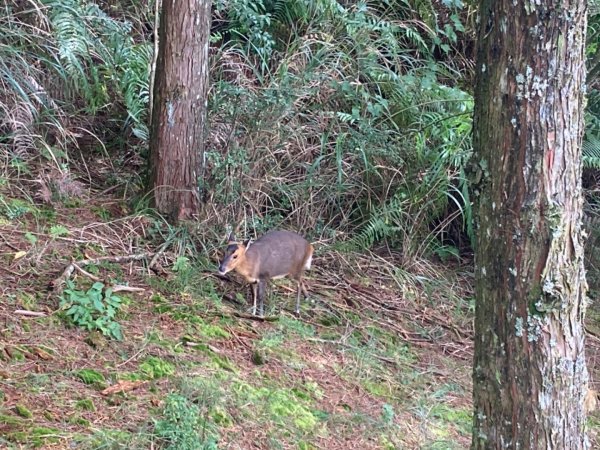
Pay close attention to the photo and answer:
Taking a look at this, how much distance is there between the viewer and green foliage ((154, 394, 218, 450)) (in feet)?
10.3

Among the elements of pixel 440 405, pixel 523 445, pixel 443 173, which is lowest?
pixel 440 405

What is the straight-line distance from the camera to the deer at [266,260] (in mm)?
4875

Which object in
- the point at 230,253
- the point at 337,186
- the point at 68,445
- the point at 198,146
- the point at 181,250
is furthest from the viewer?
the point at 337,186

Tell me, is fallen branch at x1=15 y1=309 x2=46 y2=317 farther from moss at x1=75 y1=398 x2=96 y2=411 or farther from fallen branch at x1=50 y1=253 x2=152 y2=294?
moss at x1=75 y1=398 x2=96 y2=411

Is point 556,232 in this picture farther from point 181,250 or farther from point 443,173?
point 443,173

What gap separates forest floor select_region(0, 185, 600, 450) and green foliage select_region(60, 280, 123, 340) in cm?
3

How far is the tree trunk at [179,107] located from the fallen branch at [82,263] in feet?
2.16

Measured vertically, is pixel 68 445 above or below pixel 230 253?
below

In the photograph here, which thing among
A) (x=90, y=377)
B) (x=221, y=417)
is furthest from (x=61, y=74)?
(x=221, y=417)

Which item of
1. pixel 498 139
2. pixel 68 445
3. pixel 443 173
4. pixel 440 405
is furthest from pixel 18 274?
pixel 443 173

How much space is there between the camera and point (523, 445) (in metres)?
2.66

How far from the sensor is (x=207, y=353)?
413 cm

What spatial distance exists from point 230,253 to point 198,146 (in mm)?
1119

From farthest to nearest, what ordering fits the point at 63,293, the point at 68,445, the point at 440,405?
the point at 440,405
the point at 63,293
the point at 68,445
